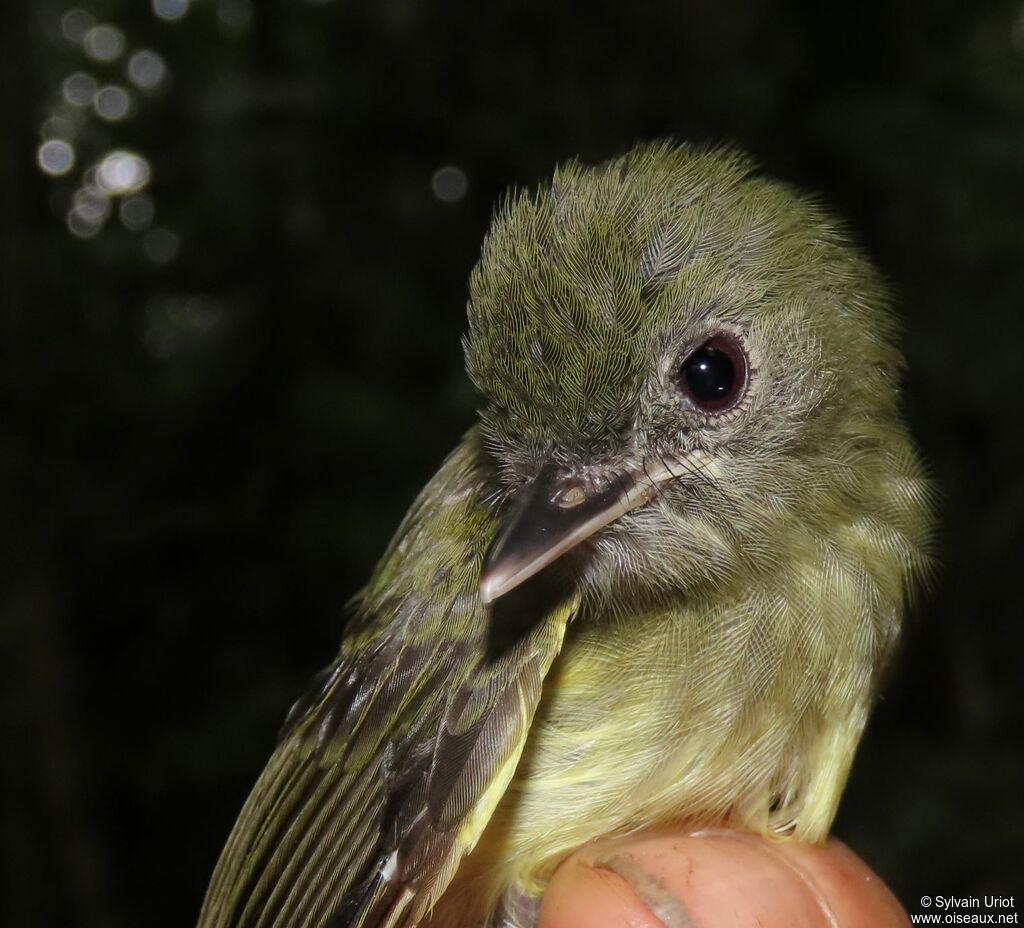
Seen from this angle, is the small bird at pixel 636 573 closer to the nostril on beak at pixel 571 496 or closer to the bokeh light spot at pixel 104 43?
the nostril on beak at pixel 571 496

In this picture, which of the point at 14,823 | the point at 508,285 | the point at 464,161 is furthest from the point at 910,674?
the point at 14,823

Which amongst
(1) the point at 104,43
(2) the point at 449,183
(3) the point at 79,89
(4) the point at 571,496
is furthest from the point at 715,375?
(3) the point at 79,89

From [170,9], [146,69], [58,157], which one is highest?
[170,9]

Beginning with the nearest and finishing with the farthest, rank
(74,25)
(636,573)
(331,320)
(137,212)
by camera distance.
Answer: (636,573) → (331,320) → (137,212) → (74,25)

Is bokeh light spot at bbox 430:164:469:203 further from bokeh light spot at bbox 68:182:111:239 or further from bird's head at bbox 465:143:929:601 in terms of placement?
bird's head at bbox 465:143:929:601

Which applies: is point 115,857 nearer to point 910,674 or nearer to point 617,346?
point 910,674

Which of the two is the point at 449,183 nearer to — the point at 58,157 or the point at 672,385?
the point at 58,157
